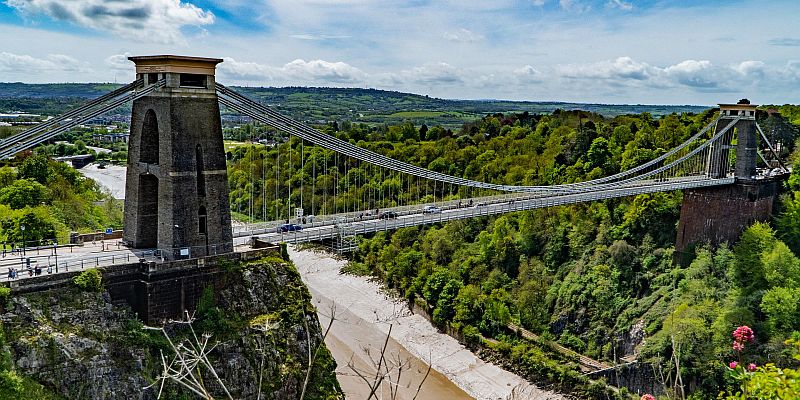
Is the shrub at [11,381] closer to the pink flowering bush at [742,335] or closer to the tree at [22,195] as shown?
the pink flowering bush at [742,335]

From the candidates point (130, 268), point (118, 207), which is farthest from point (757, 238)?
point (118, 207)

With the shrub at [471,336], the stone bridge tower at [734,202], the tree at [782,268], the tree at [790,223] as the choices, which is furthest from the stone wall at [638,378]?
the tree at [790,223]

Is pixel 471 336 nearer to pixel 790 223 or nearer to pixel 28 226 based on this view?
pixel 790 223

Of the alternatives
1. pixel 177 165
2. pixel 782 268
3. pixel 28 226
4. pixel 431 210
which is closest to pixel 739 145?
pixel 782 268

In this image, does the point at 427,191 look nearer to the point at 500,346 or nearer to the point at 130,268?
the point at 500,346

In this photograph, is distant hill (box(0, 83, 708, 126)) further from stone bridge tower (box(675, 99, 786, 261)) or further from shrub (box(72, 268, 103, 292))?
shrub (box(72, 268, 103, 292))

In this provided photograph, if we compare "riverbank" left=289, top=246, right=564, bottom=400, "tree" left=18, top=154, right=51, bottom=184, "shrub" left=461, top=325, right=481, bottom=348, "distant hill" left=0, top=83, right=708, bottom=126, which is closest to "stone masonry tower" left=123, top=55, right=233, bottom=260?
"riverbank" left=289, top=246, right=564, bottom=400
